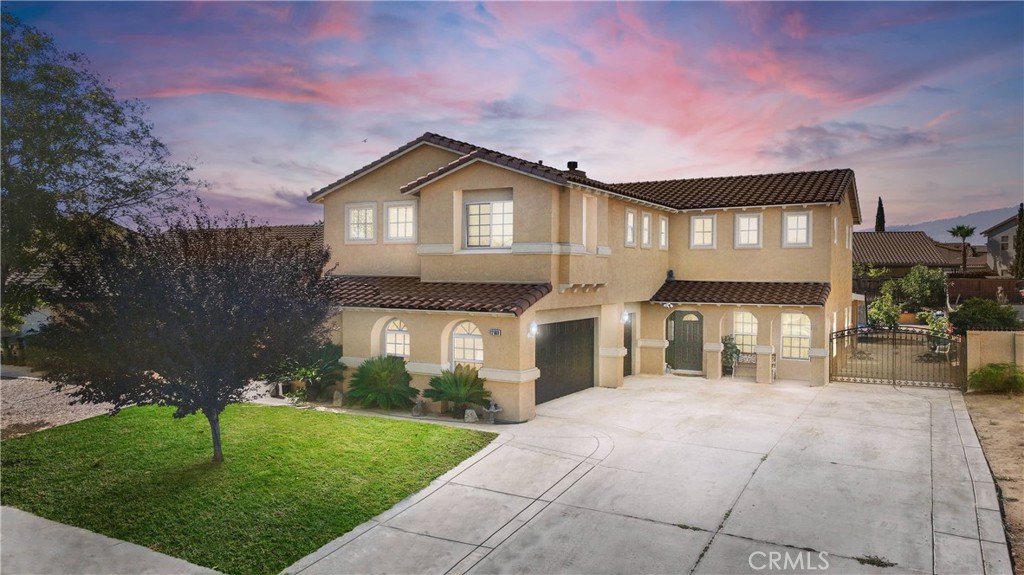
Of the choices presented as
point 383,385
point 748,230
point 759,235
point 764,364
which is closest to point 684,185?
point 748,230

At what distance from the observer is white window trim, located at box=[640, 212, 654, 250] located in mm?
20739

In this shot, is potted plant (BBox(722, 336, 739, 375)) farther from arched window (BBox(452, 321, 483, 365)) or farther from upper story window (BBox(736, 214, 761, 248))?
arched window (BBox(452, 321, 483, 365))

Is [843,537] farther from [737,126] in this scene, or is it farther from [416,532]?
[737,126]

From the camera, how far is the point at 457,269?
16.9m

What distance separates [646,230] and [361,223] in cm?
954

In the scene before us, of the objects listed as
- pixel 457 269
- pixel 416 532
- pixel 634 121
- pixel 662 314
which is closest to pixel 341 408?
pixel 457 269

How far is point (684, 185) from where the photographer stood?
24.3m

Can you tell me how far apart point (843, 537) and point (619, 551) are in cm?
317

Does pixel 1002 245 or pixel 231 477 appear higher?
pixel 1002 245

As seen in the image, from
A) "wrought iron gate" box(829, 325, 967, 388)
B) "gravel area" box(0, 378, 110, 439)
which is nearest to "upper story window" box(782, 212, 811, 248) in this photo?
"wrought iron gate" box(829, 325, 967, 388)

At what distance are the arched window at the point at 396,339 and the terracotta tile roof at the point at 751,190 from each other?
27.6 ft

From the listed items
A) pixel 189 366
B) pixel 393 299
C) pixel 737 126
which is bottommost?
pixel 189 366

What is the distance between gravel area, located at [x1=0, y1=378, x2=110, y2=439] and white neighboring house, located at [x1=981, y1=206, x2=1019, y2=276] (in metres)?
73.4

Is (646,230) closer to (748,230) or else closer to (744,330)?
(748,230)
